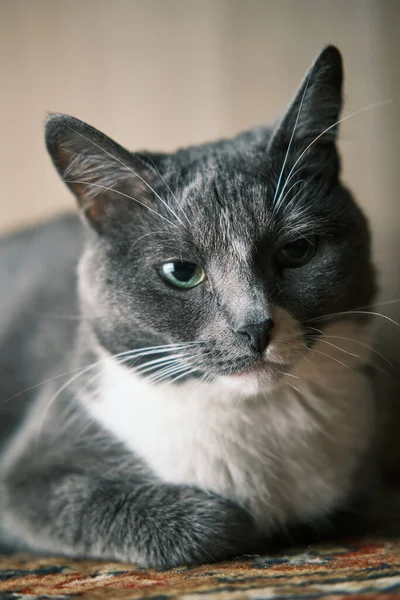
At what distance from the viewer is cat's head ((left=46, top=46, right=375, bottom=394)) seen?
1.13 metres

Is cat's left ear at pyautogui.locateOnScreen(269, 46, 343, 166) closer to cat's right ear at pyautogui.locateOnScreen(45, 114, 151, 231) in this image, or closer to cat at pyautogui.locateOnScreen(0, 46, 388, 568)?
cat at pyautogui.locateOnScreen(0, 46, 388, 568)

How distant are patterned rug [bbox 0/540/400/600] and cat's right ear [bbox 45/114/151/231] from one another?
0.63m

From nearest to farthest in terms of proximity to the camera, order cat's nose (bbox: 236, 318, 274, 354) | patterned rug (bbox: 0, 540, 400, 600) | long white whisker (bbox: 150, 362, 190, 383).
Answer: patterned rug (bbox: 0, 540, 400, 600), cat's nose (bbox: 236, 318, 274, 354), long white whisker (bbox: 150, 362, 190, 383)

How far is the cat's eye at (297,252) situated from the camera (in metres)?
1.19

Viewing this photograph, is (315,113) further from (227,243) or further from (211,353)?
(211,353)

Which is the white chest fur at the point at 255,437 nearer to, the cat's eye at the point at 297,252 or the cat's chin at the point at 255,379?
the cat's chin at the point at 255,379

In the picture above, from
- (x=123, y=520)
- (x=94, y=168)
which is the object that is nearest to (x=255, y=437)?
(x=123, y=520)

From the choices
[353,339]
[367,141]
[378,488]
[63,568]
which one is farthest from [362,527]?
[367,141]

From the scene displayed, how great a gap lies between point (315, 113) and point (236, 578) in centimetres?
83

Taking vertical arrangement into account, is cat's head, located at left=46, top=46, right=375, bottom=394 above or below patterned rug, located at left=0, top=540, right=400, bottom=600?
above

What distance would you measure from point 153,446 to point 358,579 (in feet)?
1.61

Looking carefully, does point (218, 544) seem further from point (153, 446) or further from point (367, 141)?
point (367, 141)

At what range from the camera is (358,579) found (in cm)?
89

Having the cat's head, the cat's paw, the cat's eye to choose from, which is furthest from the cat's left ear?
the cat's paw
